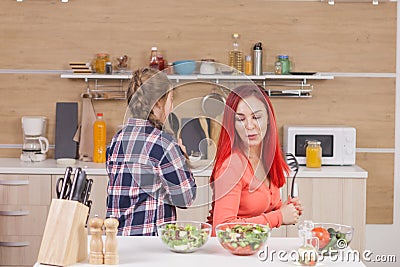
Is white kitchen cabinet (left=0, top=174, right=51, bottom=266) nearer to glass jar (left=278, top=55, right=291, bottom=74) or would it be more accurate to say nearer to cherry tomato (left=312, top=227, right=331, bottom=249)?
Result: glass jar (left=278, top=55, right=291, bottom=74)

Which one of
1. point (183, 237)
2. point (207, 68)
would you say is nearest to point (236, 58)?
point (207, 68)

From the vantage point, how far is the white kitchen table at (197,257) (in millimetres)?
2330

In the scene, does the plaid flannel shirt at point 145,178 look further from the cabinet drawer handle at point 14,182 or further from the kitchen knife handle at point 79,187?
the cabinet drawer handle at point 14,182

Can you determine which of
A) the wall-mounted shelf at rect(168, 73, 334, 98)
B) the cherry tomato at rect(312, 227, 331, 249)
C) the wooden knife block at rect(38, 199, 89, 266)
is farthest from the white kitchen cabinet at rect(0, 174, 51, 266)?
the cherry tomato at rect(312, 227, 331, 249)

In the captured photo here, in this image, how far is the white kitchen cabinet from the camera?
4.43 m

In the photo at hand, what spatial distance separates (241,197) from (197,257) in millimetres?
388

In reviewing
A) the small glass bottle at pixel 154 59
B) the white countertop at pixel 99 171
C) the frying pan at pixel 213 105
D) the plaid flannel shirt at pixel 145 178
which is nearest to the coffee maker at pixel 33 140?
the white countertop at pixel 99 171

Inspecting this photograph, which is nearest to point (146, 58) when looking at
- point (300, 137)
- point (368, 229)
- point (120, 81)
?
point (120, 81)

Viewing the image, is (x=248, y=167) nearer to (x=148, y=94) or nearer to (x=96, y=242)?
(x=148, y=94)

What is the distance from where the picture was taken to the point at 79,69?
4.69m

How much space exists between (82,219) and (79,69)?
8.06 feet

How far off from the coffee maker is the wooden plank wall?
240 millimetres

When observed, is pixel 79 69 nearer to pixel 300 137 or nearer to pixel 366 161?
pixel 300 137

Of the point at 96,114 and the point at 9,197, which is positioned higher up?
the point at 96,114
